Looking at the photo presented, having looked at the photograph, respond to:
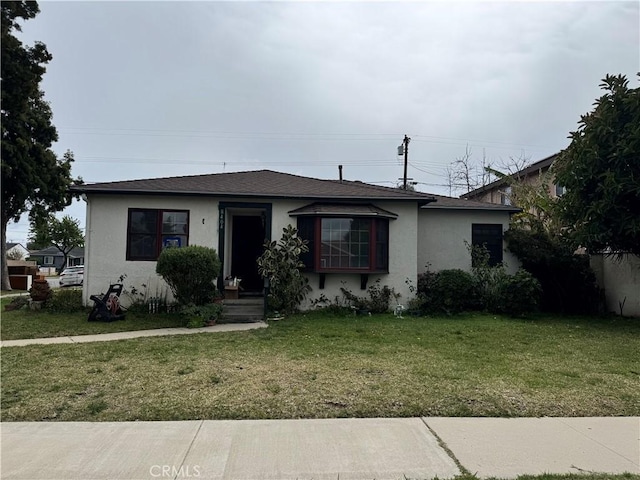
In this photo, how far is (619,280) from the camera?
42.8ft

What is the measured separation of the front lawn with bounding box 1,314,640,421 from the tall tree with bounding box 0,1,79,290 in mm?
16216

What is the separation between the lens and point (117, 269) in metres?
12.2

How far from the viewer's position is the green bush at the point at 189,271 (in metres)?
10.3

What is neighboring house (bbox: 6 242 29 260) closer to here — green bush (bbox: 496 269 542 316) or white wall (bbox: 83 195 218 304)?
white wall (bbox: 83 195 218 304)

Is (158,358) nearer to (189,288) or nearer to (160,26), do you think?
(189,288)

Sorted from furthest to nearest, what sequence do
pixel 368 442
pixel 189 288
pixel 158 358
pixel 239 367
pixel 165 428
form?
pixel 189 288 < pixel 158 358 < pixel 239 367 < pixel 165 428 < pixel 368 442

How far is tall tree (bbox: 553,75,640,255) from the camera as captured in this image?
1015 centimetres

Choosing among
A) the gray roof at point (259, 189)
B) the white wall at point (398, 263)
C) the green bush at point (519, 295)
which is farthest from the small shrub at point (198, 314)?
the green bush at point (519, 295)

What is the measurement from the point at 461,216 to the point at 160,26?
33.9 feet

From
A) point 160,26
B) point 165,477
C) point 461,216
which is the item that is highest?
point 160,26

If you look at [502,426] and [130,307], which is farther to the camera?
[130,307]

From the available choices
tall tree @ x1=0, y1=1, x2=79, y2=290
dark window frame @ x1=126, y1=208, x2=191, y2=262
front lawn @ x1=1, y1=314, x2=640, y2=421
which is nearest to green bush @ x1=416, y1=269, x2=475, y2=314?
front lawn @ x1=1, y1=314, x2=640, y2=421

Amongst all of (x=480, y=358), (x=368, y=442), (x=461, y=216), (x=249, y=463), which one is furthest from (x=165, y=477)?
(x=461, y=216)

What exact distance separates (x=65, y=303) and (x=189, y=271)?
4290 mm
